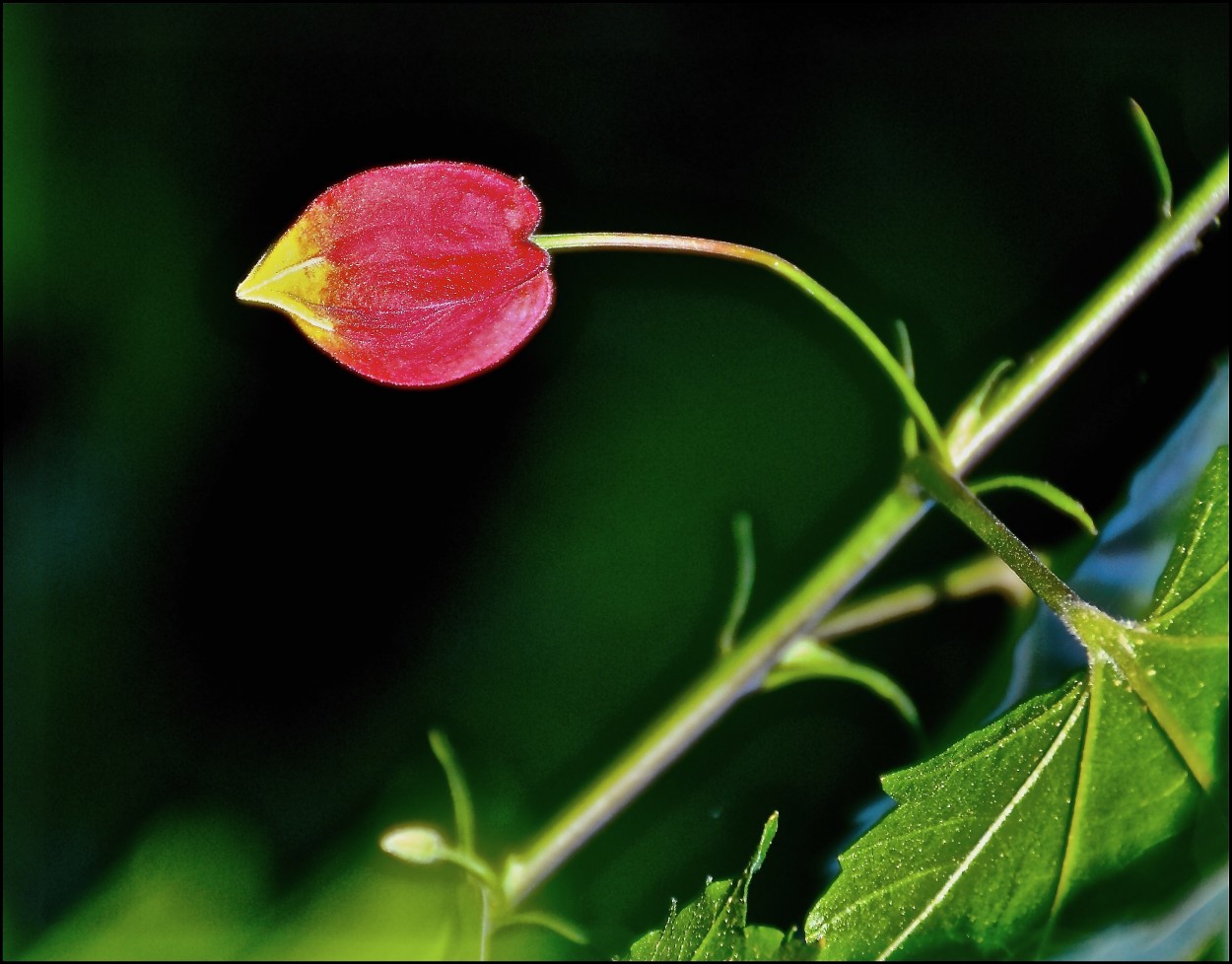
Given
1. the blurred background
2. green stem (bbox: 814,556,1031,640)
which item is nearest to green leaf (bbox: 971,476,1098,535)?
green stem (bbox: 814,556,1031,640)

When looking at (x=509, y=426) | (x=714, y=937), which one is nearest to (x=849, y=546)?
(x=714, y=937)

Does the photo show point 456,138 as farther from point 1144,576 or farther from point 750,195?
point 1144,576

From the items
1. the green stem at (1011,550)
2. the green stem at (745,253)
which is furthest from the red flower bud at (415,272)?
the green stem at (1011,550)

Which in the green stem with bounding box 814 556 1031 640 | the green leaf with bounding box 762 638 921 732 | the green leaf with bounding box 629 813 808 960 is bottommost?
the green leaf with bounding box 629 813 808 960

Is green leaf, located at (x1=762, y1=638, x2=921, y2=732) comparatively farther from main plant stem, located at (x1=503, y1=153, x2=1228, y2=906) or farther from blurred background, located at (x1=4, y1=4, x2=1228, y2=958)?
blurred background, located at (x1=4, y1=4, x2=1228, y2=958)

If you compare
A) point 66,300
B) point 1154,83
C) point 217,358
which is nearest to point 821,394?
point 1154,83
